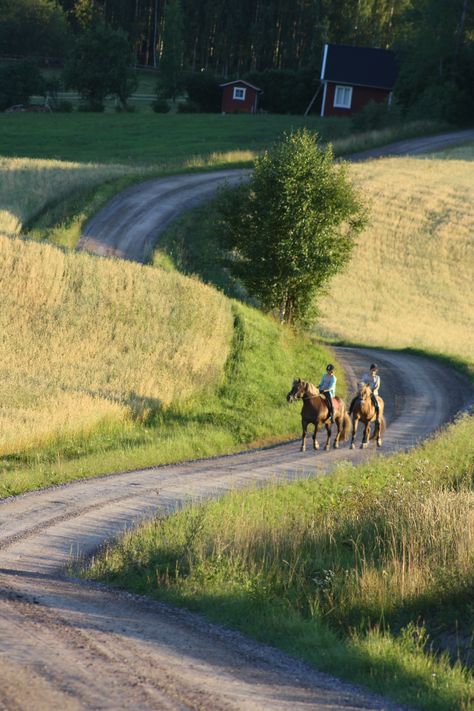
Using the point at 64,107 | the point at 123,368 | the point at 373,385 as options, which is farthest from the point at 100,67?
the point at 373,385

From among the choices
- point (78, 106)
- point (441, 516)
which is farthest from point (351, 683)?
point (78, 106)

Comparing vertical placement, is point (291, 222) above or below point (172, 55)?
below

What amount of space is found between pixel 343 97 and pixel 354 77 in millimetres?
2481

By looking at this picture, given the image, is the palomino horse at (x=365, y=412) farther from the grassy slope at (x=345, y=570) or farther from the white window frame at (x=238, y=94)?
the white window frame at (x=238, y=94)

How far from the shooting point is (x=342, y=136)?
99.4 m

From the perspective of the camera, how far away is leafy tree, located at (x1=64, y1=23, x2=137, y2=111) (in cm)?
11388

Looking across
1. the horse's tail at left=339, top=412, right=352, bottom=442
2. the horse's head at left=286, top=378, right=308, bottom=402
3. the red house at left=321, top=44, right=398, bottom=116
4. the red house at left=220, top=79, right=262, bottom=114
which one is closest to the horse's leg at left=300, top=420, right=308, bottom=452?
the horse's tail at left=339, top=412, right=352, bottom=442

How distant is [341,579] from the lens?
46.9 feet

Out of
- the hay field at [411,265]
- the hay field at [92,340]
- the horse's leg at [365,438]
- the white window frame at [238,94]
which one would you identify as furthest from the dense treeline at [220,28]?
the horse's leg at [365,438]

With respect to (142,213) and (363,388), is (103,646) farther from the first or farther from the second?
(142,213)

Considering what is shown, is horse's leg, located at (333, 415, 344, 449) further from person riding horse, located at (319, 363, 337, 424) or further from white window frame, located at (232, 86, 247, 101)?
white window frame, located at (232, 86, 247, 101)

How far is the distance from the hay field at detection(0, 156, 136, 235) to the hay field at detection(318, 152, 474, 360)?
16.9m

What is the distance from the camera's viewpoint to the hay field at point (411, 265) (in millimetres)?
56188

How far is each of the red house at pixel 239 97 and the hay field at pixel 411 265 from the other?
41288mm
